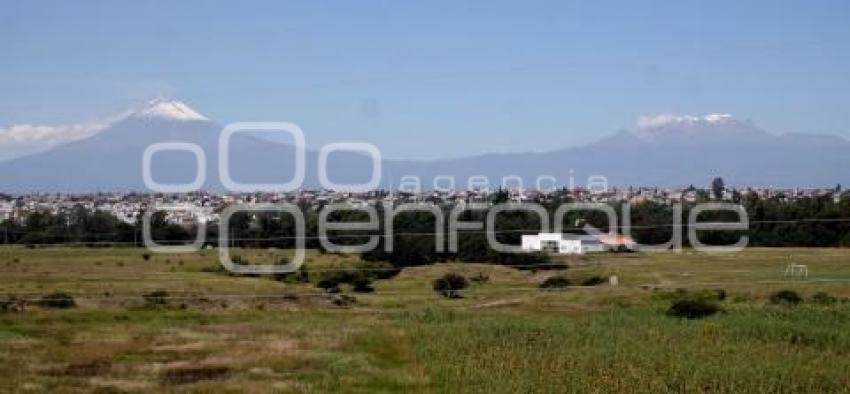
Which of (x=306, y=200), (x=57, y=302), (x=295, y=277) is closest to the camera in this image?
(x=57, y=302)

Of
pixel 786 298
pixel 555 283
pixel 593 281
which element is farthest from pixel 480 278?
pixel 786 298

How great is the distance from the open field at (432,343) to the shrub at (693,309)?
0.59m

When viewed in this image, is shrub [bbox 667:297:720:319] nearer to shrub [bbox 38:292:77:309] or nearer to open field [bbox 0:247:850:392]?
open field [bbox 0:247:850:392]

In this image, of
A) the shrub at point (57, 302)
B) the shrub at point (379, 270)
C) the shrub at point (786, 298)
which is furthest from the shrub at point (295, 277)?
the shrub at point (786, 298)

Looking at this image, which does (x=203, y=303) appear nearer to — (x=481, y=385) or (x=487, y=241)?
(x=481, y=385)

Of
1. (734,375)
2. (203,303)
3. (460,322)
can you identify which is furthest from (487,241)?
(734,375)

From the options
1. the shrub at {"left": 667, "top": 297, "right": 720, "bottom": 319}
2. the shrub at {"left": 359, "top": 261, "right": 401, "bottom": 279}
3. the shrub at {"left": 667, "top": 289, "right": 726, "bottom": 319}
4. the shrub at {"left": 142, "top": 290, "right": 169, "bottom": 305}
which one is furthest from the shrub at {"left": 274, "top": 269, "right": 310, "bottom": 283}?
the shrub at {"left": 667, "top": 297, "right": 720, "bottom": 319}

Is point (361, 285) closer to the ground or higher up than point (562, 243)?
closer to the ground

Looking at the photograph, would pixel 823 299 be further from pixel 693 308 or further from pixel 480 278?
pixel 480 278

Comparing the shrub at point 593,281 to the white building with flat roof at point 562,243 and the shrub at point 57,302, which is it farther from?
the shrub at point 57,302

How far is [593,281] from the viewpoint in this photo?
5181cm

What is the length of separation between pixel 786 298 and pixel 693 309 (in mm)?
8404

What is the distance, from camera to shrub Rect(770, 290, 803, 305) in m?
36.1

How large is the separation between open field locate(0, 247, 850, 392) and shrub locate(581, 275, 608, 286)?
5.90 meters
